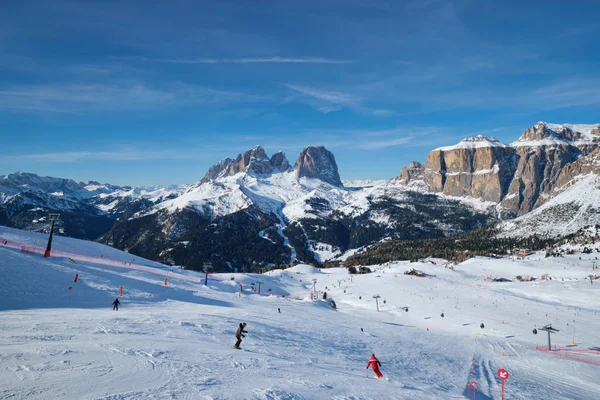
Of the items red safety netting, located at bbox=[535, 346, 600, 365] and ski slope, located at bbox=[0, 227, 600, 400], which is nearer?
ski slope, located at bbox=[0, 227, 600, 400]

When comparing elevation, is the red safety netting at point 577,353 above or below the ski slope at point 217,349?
below

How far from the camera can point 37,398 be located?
29.4 ft

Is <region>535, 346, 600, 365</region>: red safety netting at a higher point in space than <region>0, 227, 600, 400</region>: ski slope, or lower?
lower

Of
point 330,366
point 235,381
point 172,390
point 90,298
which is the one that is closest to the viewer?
point 172,390

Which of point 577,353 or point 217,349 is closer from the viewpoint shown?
point 217,349

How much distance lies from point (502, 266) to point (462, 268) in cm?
1624

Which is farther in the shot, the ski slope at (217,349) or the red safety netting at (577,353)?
the red safety netting at (577,353)

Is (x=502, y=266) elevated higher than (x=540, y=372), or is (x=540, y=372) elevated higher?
(x=502, y=266)

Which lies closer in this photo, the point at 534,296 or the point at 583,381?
the point at 583,381

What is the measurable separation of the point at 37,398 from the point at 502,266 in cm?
16845

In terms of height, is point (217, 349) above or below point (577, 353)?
above

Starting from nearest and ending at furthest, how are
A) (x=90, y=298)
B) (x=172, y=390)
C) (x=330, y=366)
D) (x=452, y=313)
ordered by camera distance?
(x=172, y=390) < (x=330, y=366) < (x=90, y=298) < (x=452, y=313)

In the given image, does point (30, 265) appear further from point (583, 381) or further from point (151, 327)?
point (583, 381)

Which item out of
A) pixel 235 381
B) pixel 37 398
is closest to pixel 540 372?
pixel 235 381
